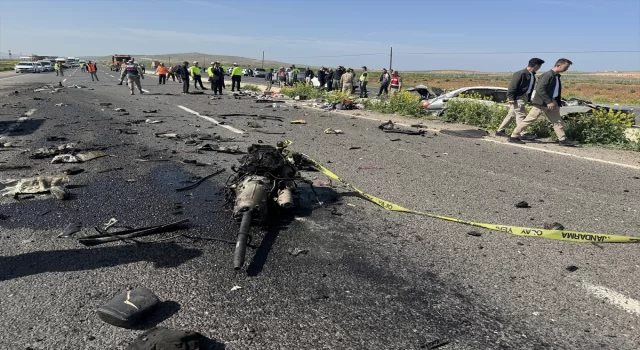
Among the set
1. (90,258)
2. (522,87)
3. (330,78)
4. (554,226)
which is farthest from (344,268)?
→ (330,78)

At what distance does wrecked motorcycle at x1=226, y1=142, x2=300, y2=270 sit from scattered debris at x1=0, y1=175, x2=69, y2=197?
2.23 m

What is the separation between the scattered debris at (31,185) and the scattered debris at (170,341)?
3.44m

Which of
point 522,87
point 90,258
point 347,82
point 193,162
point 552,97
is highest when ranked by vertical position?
point 347,82

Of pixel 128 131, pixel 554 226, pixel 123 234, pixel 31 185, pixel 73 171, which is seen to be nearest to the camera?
pixel 123 234

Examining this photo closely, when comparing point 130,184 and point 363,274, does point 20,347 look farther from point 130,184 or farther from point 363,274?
point 130,184

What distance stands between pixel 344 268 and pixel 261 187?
1125 millimetres

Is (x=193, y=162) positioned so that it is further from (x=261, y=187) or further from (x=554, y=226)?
A: (x=554, y=226)

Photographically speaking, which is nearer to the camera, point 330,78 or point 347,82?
point 347,82

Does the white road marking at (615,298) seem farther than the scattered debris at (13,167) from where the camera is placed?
No

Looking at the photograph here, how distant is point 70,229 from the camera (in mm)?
3643

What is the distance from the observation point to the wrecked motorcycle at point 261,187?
3566mm

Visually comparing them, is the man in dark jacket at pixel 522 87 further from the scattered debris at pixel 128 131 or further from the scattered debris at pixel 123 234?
the scattered debris at pixel 128 131

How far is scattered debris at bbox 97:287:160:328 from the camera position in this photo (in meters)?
2.30

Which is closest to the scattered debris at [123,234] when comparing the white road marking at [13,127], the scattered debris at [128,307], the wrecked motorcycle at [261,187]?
the wrecked motorcycle at [261,187]
